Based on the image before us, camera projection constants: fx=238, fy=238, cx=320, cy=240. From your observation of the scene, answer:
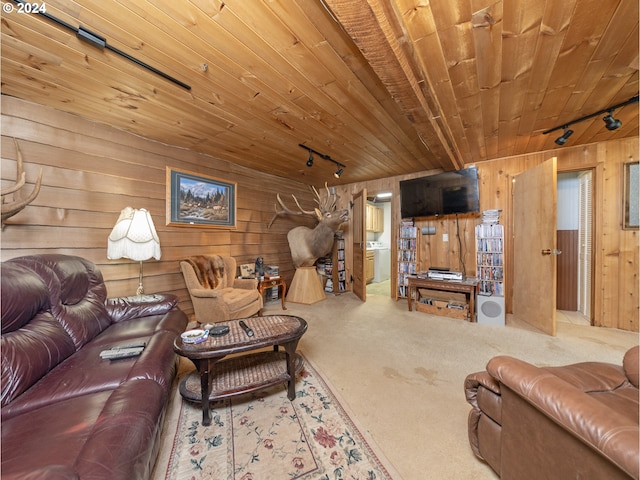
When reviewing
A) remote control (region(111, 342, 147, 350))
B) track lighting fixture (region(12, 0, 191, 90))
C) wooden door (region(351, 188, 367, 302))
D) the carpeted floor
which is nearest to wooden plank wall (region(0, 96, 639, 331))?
wooden door (region(351, 188, 367, 302))

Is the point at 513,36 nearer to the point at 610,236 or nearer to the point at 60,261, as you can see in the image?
the point at 610,236

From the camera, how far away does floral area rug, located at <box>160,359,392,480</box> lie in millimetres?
1189

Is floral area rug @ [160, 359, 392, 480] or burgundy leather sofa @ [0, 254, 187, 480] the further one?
floral area rug @ [160, 359, 392, 480]

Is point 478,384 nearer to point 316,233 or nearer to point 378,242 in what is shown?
point 316,233

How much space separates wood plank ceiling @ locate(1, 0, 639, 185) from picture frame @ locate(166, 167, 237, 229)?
0.60 meters

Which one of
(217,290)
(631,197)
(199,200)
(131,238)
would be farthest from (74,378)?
(631,197)

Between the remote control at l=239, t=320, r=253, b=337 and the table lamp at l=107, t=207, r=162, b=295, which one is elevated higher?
the table lamp at l=107, t=207, r=162, b=295

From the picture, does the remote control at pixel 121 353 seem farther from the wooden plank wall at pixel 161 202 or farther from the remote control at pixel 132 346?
the wooden plank wall at pixel 161 202

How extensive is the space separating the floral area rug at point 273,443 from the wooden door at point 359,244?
8.61 ft

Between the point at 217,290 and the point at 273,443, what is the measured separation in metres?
1.72

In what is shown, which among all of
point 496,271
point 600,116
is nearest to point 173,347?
point 496,271

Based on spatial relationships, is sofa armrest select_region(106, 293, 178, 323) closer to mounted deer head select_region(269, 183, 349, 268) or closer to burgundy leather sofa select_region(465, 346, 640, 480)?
mounted deer head select_region(269, 183, 349, 268)

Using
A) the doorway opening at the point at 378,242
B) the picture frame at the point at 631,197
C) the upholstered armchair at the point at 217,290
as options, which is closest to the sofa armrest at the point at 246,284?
the upholstered armchair at the point at 217,290

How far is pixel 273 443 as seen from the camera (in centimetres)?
136
